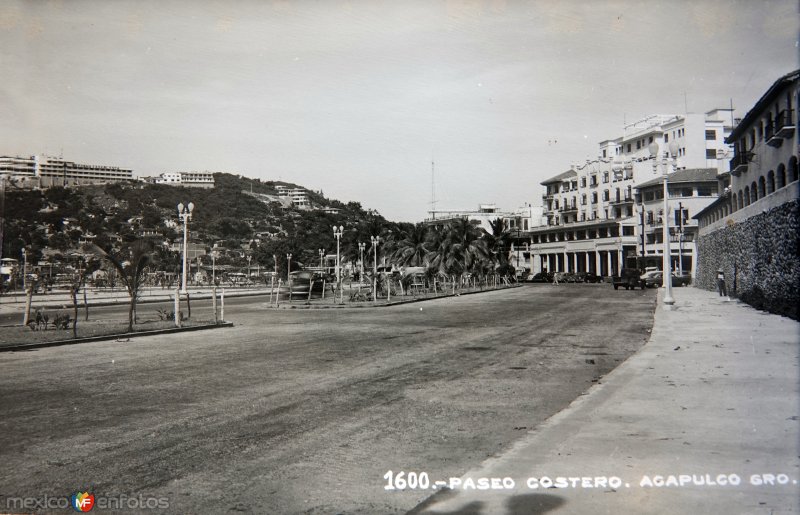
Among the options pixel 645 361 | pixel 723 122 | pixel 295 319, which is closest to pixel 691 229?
pixel 723 122

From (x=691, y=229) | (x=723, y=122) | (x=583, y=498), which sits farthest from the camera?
(x=723, y=122)

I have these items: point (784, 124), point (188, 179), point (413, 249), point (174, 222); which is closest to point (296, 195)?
point (188, 179)

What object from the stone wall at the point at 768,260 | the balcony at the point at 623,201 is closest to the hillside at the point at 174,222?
the balcony at the point at 623,201

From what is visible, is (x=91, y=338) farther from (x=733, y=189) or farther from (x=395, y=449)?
(x=733, y=189)

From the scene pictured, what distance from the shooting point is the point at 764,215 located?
1808 cm

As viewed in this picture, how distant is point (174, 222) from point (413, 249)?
30.0m

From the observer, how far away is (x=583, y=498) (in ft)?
11.2

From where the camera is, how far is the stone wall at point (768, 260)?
1518 centimetres

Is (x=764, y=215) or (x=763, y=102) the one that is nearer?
(x=764, y=215)

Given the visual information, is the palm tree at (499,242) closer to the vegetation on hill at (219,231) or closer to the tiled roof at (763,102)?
the vegetation on hill at (219,231)

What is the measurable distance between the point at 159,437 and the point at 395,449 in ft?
7.07

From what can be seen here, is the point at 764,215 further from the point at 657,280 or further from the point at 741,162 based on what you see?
the point at 657,280

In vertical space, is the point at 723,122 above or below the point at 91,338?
above

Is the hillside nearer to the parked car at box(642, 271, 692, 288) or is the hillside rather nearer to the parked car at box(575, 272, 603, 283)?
the parked car at box(575, 272, 603, 283)
